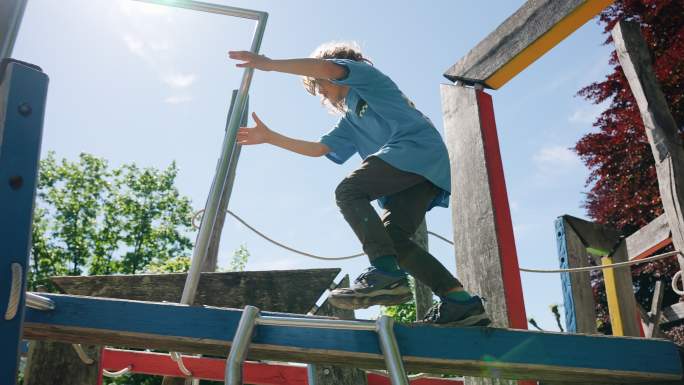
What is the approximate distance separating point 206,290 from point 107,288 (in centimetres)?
42

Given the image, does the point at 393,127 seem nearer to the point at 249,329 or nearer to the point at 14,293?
the point at 249,329

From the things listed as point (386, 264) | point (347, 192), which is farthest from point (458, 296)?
point (347, 192)

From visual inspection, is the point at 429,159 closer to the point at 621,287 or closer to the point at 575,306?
the point at 575,306

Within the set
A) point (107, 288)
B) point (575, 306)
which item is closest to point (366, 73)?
point (107, 288)

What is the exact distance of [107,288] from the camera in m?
2.65

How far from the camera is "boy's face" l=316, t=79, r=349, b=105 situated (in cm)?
268

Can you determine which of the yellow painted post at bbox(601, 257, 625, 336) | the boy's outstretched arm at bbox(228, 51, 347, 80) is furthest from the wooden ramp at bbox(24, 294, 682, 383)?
the yellow painted post at bbox(601, 257, 625, 336)

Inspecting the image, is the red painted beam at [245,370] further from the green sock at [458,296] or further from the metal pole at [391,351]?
the metal pole at [391,351]

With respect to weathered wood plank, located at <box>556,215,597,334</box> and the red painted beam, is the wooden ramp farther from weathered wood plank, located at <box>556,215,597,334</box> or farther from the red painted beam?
the red painted beam

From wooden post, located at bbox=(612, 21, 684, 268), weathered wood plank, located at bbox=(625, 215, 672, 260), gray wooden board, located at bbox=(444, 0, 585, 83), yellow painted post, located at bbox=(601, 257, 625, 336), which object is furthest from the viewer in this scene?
weathered wood plank, located at bbox=(625, 215, 672, 260)

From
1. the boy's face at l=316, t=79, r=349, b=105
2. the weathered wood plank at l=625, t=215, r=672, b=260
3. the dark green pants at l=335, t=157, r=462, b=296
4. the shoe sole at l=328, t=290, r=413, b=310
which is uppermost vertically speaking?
the boy's face at l=316, t=79, r=349, b=105

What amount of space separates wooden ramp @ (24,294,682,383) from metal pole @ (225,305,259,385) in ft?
0.25

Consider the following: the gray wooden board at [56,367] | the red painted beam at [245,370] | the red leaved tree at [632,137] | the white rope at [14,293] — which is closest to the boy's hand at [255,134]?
the gray wooden board at [56,367]

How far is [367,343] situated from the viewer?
5.26ft
